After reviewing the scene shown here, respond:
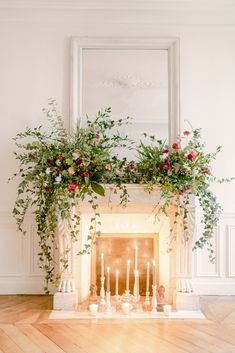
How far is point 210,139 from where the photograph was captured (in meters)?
Result: 4.32

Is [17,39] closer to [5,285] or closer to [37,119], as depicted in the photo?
[37,119]

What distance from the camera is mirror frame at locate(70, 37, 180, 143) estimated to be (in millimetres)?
4230

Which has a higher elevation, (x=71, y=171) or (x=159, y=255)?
(x=71, y=171)

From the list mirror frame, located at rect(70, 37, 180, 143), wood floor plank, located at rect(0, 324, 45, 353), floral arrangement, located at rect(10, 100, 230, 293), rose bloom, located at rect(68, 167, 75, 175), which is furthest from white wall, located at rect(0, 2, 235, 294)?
wood floor plank, located at rect(0, 324, 45, 353)

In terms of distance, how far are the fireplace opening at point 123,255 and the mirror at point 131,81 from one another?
3.29ft

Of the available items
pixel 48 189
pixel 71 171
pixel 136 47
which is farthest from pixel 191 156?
pixel 136 47

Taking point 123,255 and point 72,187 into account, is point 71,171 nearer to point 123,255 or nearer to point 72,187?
point 72,187

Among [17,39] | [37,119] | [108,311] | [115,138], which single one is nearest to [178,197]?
[115,138]

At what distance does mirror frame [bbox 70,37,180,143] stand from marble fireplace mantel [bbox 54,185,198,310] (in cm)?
83

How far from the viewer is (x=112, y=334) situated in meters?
2.99

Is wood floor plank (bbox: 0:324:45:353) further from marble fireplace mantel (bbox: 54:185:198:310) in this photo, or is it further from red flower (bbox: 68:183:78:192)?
red flower (bbox: 68:183:78:192)

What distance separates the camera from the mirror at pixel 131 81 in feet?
13.9

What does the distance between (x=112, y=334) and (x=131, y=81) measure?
7.76ft

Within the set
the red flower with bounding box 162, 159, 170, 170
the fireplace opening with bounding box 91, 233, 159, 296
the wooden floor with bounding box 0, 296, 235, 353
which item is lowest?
the wooden floor with bounding box 0, 296, 235, 353
